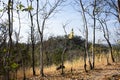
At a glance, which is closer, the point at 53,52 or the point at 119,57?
the point at 119,57

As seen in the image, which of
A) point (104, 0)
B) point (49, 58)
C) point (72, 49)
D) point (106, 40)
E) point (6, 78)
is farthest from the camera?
point (72, 49)

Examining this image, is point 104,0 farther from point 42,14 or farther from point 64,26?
point 42,14

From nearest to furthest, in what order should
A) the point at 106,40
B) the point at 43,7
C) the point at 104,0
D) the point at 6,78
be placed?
1. the point at 6,78
2. the point at 43,7
3. the point at 104,0
4. the point at 106,40

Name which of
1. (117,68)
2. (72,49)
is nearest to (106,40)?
(117,68)

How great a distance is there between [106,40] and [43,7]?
7.39m

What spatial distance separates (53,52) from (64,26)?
1815 centimetres

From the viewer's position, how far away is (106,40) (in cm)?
2425

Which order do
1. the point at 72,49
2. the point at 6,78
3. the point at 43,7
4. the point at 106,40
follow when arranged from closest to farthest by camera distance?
the point at 6,78 → the point at 43,7 → the point at 106,40 → the point at 72,49

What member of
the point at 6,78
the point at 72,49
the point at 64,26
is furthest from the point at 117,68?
the point at 72,49

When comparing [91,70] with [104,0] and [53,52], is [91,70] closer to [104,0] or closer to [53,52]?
[104,0]

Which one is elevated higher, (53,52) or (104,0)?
(104,0)

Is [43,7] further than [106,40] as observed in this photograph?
No

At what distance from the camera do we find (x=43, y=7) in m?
19.3

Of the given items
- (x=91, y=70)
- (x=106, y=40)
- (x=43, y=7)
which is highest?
(x=43, y=7)
